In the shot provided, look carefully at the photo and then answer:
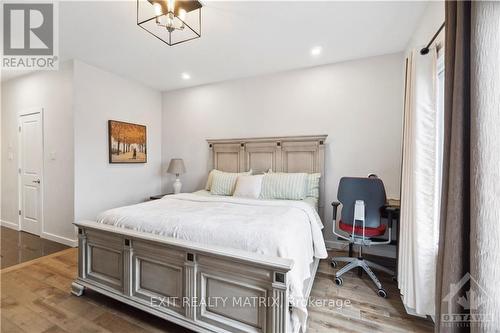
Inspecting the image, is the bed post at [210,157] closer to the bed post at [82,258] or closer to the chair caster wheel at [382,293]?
the bed post at [82,258]

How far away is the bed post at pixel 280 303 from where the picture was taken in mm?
1271

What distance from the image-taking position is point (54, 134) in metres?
3.30

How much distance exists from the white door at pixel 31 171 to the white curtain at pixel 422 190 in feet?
16.1

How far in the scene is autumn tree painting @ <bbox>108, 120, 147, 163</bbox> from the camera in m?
3.53

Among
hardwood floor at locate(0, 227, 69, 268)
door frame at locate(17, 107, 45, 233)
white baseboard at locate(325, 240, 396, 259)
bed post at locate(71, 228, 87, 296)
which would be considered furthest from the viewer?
door frame at locate(17, 107, 45, 233)

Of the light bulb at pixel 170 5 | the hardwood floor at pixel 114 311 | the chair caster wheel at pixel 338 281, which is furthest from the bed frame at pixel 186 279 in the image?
the light bulb at pixel 170 5

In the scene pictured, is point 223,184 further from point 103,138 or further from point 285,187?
point 103,138

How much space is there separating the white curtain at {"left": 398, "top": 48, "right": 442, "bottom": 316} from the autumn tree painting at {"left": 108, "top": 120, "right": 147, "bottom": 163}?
390cm

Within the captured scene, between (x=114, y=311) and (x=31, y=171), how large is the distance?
3.31 m

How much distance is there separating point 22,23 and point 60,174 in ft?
6.23

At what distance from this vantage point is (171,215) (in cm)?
191

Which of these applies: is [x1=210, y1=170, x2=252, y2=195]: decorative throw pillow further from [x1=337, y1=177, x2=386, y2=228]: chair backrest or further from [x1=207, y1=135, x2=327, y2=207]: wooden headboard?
[x1=337, y1=177, x2=386, y2=228]: chair backrest

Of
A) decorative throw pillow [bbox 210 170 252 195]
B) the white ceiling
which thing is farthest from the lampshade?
the white ceiling

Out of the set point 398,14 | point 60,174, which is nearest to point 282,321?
point 398,14
